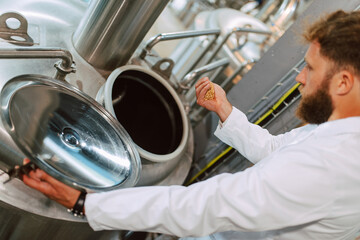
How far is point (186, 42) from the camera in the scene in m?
2.73

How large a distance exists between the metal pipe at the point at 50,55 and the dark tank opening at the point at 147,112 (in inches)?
13.1

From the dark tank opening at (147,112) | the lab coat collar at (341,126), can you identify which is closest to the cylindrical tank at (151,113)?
the dark tank opening at (147,112)

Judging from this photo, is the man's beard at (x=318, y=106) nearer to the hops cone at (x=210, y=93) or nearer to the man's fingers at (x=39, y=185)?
the hops cone at (x=210, y=93)

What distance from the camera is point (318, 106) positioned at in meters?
1.00

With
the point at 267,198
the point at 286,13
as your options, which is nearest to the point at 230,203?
the point at 267,198

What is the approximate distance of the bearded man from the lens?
2.71 feet

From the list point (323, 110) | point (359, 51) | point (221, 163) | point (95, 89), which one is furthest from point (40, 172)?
point (221, 163)

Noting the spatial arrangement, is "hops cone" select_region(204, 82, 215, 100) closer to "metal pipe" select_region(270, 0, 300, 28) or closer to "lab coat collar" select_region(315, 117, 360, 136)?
"lab coat collar" select_region(315, 117, 360, 136)

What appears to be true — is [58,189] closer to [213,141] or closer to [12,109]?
[12,109]

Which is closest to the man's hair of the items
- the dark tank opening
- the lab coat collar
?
the lab coat collar

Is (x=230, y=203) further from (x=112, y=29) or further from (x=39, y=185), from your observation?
(x=112, y=29)

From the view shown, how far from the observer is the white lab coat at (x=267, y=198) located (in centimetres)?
82

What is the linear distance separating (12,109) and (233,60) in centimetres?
193

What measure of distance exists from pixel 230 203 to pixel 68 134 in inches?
25.0
